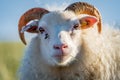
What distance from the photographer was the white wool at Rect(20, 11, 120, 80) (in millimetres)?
9281

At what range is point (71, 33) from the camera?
9086 millimetres

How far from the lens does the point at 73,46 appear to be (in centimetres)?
899

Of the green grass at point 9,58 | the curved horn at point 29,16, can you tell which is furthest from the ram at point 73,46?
the green grass at point 9,58

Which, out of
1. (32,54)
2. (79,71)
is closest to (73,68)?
(79,71)

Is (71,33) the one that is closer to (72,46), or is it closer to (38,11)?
(72,46)

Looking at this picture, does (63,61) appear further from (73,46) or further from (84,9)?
(84,9)

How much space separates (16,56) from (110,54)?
34.4 feet

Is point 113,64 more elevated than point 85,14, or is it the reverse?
point 85,14

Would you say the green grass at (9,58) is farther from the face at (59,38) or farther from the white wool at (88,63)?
the face at (59,38)

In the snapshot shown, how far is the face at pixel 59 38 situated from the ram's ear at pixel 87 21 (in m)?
0.16

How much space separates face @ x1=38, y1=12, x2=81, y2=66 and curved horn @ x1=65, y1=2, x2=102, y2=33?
0.63 ft

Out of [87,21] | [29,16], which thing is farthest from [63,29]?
[29,16]

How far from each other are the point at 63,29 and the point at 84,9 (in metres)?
0.82

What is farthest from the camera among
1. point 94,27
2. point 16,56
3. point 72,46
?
point 16,56
